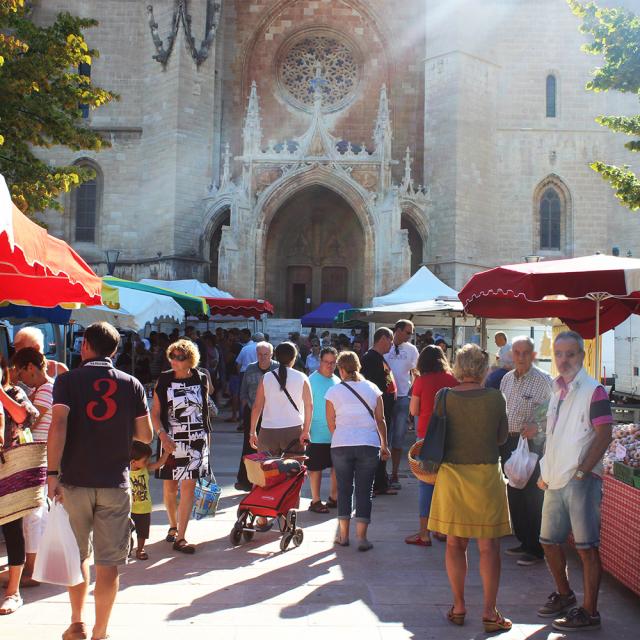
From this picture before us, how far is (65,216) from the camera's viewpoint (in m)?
27.1

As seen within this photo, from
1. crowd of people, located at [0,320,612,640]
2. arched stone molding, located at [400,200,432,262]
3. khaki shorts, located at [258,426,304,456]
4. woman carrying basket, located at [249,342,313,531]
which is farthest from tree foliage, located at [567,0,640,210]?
arched stone molding, located at [400,200,432,262]

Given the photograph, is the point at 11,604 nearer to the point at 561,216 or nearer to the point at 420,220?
the point at 420,220

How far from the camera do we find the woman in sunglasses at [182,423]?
586 centimetres

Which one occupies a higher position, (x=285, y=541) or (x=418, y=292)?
(x=418, y=292)

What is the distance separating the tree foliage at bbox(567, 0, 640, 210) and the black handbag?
8.68 metres

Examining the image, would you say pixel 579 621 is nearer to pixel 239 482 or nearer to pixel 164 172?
pixel 239 482

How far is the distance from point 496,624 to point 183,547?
2.64 m

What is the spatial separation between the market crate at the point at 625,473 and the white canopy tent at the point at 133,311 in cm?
764

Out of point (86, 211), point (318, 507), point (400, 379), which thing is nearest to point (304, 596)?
point (318, 507)

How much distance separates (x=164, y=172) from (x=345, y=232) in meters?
6.96

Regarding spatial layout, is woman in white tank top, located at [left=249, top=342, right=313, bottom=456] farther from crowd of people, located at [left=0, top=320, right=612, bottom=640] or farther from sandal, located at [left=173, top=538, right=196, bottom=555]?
sandal, located at [left=173, top=538, right=196, bottom=555]

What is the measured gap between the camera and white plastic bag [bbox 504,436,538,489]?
5.35 meters

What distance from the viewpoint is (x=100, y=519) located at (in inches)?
154

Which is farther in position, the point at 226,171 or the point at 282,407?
the point at 226,171
